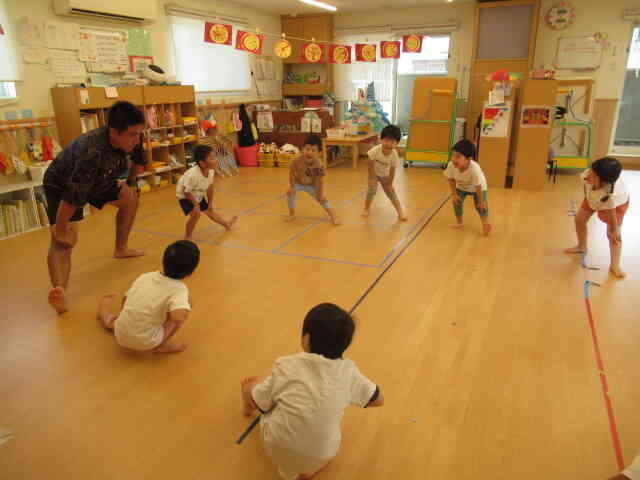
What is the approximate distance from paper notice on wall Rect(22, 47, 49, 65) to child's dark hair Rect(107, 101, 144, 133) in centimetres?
274

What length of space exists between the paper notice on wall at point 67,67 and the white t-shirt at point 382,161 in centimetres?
344

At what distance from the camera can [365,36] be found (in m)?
8.24

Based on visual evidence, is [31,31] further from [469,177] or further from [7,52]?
[469,177]

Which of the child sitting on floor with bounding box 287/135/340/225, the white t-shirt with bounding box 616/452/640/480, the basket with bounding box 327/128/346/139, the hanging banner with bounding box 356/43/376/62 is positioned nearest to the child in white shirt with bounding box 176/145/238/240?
the child sitting on floor with bounding box 287/135/340/225

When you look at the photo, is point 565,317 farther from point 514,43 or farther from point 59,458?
point 514,43

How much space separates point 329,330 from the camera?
50.1 inches

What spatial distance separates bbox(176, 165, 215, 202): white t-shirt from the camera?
144 inches

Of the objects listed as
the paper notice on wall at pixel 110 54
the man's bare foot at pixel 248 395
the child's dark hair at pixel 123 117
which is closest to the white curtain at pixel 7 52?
the paper notice on wall at pixel 110 54

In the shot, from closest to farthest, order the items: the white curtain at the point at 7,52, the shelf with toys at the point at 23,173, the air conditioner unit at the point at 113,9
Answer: the shelf with toys at the point at 23,173
the white curtain at the point at 7,52
the air conditioner unit at the point at 113,9

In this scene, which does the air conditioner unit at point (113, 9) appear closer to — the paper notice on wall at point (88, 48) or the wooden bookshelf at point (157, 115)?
the paper notice on wall at point (88, 48)

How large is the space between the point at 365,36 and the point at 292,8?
1461 mm

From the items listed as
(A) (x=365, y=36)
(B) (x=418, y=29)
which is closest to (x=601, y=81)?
(B) (x=418, y=29)

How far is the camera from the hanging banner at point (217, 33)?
17.1ft

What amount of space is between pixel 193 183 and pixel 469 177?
240 cm
